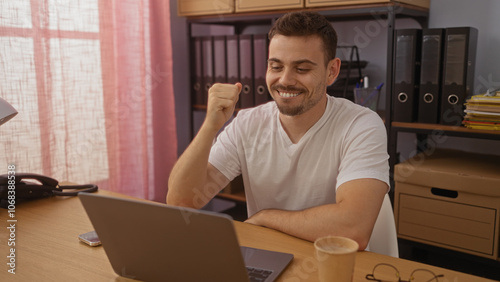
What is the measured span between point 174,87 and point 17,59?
43.8 inches

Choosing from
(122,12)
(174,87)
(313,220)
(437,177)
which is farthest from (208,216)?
(174,87)

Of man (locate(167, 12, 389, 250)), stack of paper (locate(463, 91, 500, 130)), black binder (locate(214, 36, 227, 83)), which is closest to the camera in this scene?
man (locate(167, 12, 389, 250))

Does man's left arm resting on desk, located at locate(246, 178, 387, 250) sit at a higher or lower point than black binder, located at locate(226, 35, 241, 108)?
lower

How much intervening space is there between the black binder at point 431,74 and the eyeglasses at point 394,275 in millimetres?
1244

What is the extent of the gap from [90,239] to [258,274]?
448mm

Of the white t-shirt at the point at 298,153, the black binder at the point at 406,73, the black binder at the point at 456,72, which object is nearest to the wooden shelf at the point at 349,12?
the black binder at the point at 406,73

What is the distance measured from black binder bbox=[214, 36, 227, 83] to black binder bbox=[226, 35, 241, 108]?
3 centimetres

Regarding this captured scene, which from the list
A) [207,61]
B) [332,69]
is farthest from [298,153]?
[207,61]

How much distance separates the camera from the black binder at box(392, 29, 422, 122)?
1994mm

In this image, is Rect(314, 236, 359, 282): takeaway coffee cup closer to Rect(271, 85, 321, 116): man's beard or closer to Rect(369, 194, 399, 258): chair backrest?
Rect(369, 194, 399, 258): chair backrest

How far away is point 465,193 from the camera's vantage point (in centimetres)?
188

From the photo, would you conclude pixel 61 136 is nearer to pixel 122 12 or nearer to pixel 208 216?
pixel 122 12

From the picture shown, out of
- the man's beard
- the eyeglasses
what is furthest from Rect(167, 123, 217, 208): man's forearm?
Result: the eyeglasses

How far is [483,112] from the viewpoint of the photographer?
6.07 ft
